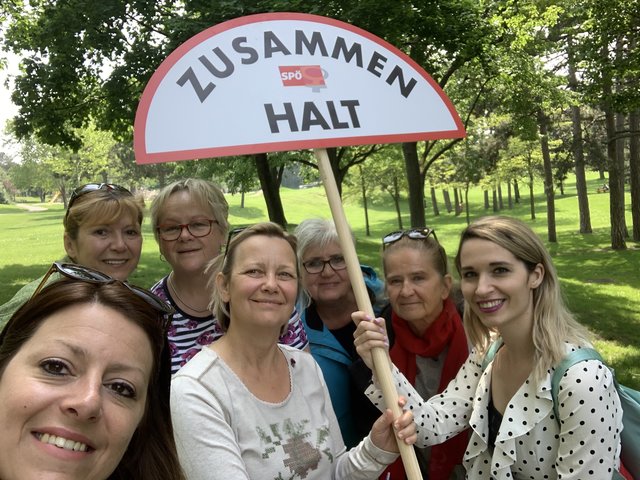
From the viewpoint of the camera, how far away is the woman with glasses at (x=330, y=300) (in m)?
3.20

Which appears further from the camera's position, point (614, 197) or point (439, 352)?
point (614, 197)

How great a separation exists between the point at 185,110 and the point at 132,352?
112 centimetres

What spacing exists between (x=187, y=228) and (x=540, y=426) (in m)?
2.30

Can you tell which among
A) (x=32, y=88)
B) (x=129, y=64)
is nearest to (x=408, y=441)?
(x=129, y=64)

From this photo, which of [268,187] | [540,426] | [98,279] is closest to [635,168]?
[268,187]

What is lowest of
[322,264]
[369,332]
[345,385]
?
[345,385]

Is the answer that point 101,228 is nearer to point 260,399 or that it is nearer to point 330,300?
point 330,300

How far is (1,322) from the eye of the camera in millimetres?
2805

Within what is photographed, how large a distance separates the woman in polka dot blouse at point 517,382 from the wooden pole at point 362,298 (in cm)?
8

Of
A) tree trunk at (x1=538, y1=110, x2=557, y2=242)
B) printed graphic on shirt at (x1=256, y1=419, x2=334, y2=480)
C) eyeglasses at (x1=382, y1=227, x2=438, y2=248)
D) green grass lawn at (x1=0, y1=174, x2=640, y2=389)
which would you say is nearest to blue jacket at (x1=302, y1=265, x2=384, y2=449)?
eyeglasses at (x1=382, y1=227, x2=438, y2=248)

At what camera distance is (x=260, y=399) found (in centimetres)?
227

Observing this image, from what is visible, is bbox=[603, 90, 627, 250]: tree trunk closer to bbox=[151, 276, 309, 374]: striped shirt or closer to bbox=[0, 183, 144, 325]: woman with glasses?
bbox=[151, 276, 309, 374]: striped shirt

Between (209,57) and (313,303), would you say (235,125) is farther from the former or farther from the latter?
(313,303)

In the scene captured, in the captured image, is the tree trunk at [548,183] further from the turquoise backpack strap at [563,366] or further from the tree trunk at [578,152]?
the turquoise backpack strap at [563,366]
